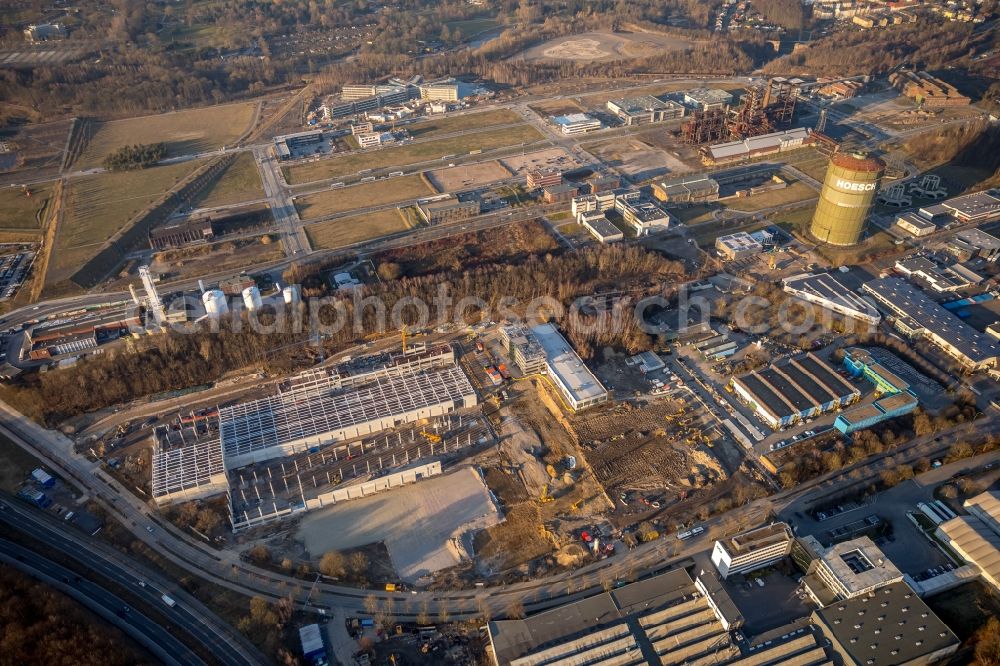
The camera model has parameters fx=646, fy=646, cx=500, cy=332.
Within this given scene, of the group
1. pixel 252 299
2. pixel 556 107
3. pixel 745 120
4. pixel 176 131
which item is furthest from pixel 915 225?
pixel 176 131

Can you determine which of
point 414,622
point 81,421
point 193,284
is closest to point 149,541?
point 81,421

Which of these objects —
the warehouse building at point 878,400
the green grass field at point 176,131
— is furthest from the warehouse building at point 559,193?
the green grass field at point 176,131

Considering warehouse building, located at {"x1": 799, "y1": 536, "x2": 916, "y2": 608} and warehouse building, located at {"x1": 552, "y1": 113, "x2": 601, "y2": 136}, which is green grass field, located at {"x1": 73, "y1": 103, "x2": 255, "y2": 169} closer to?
warehouse building, located at {"x1": 552, "y1": 113, "x2": 601, "y2": 136}

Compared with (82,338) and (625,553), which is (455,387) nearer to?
(625,553)

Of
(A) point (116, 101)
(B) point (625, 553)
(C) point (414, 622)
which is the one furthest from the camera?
(A) point (116, 101)

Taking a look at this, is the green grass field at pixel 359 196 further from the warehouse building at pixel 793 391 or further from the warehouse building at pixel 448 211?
the warehouse building at pixel 793 391

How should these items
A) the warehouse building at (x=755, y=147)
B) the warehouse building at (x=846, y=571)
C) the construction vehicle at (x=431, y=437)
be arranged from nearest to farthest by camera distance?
the warehouse building at (x=846, y=571), the construction vehicle at (x=431, y=437), the warehouse building at (x=755, y=147)

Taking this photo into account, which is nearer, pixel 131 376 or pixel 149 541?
pixel 149 541
